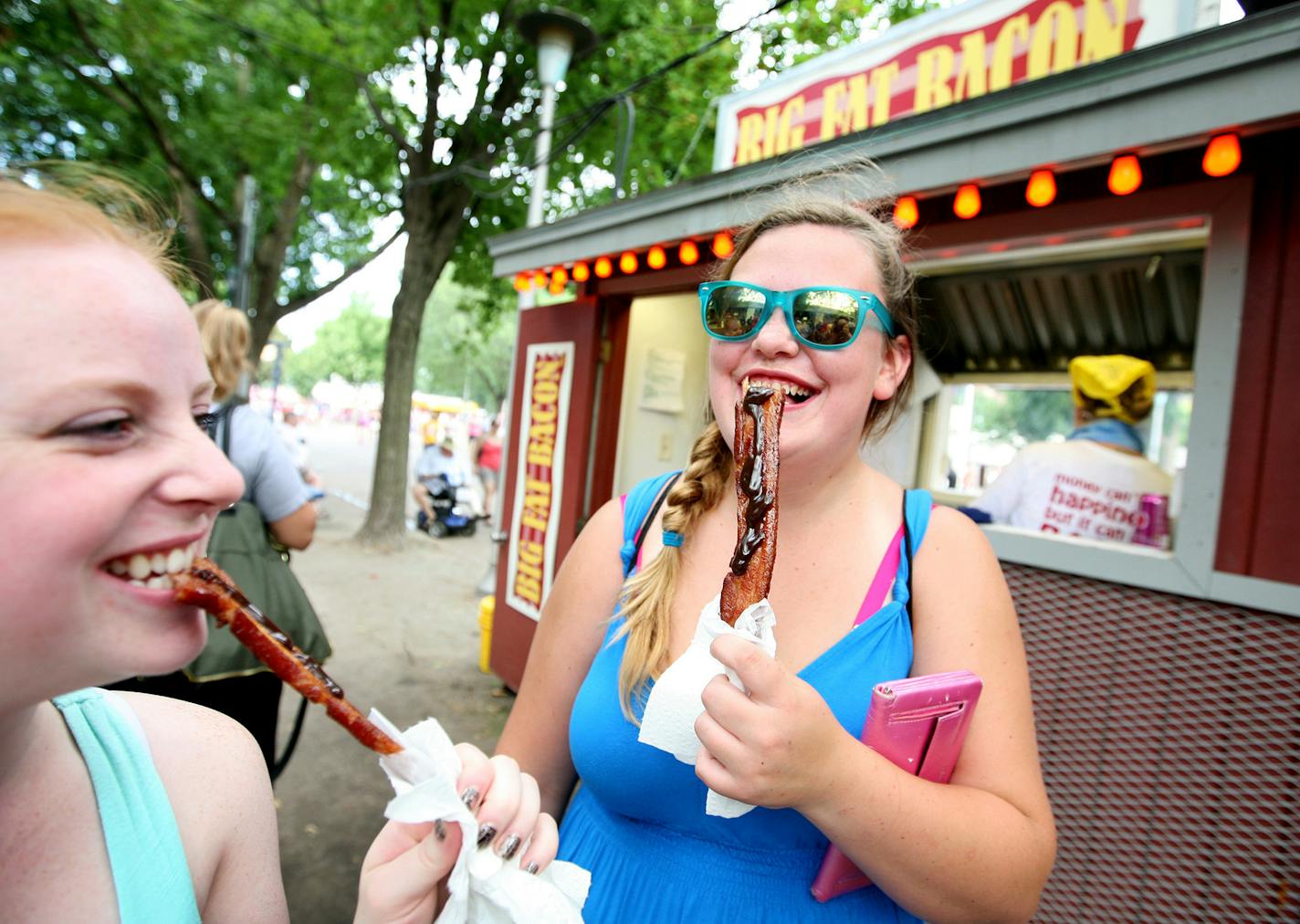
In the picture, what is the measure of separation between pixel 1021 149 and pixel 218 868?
3043mm

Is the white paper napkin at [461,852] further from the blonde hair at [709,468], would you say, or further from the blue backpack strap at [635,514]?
the blue backpack strap at [635,514]

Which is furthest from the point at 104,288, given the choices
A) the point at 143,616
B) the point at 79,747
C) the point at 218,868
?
the point at 218,868

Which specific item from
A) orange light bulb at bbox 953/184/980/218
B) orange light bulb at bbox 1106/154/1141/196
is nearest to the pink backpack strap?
orange light bulb at bbox 1106/154/1141/196

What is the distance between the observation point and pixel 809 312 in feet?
4.91

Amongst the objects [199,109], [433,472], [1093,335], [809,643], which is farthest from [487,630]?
[199,109]

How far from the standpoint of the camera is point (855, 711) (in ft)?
4.48

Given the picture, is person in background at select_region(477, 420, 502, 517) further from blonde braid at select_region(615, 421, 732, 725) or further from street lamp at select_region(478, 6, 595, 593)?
blonde braid at select_region(615, 421, 732, 725)

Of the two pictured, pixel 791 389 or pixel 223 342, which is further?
pixel 223 342

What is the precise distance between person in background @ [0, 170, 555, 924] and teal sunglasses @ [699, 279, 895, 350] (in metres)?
0.94

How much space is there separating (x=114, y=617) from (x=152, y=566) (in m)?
0.06

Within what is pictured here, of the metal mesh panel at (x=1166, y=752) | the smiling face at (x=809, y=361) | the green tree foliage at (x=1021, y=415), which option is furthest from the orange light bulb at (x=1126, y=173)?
the green tree foliage at (x=1021, y=415)

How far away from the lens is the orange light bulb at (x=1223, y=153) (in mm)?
2426

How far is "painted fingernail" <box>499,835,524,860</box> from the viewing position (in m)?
1.04

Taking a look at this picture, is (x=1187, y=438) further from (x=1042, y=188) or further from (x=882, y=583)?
(x=882, y=583)
